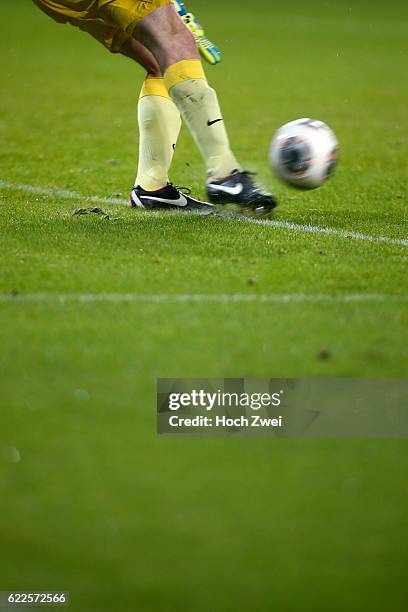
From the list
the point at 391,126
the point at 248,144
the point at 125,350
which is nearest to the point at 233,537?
the point at 125,350

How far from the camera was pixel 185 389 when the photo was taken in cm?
340

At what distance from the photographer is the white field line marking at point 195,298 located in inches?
163

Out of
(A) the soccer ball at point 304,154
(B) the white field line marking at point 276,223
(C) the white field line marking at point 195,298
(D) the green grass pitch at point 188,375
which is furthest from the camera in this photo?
(A) the soccer ball at point 304,154

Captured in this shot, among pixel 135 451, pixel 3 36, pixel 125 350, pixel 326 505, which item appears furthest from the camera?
pixel 3 36

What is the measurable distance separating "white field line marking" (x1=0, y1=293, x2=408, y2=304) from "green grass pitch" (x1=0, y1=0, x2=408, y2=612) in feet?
0.14

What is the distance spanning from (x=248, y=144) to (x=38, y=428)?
5763 millimetres

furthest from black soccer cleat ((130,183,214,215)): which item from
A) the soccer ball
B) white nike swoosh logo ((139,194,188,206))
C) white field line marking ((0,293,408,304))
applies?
white field line marking ((0,293,408,304))

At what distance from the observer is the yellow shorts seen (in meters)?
5.67

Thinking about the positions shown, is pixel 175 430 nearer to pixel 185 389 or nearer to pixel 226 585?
pixel 185 389

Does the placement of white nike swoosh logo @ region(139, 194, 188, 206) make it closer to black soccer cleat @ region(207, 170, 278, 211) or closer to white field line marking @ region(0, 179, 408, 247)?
white field line marking @ region(0, 179, 408, 247)

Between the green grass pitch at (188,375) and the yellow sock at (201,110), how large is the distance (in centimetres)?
30

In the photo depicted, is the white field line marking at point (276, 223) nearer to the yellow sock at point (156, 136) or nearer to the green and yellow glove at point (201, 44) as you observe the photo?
the yellow sock at point (156, 136)

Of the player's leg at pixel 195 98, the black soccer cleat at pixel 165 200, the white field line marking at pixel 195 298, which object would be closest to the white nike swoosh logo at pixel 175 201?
the black soccer cleat at pixel 165 200

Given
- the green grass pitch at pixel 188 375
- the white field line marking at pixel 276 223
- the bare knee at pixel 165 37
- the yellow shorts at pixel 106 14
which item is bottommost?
the green grass pitch at pixel 188 375
